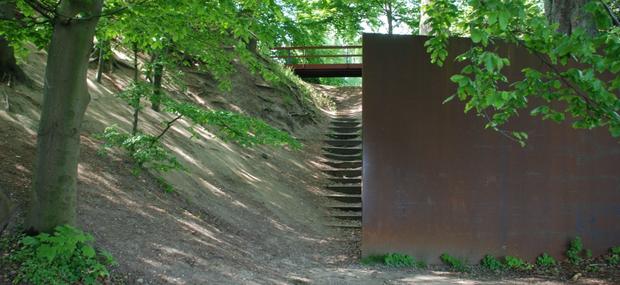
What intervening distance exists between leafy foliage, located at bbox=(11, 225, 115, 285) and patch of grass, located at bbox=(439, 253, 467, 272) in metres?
5.09

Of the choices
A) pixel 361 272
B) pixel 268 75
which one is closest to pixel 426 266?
pixel 361 272

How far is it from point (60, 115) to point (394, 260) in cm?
517

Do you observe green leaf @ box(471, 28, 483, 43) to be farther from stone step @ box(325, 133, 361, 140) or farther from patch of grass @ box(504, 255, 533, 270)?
stone step @ box(325, 133, 361, 140)

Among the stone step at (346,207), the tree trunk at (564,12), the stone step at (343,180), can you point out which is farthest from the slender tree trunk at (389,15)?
the tree trunk at (564,12)

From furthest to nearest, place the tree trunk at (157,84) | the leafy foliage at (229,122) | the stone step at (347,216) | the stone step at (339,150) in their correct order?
the stone step at (339,150), the stone step at (347,216), the tree trunk at (157,84), the leafy foliage at (229,122)

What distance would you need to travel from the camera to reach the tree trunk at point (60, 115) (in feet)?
14.9

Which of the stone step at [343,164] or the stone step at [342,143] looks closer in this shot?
the stone step at [343,164]

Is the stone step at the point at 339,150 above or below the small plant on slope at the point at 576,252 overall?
above

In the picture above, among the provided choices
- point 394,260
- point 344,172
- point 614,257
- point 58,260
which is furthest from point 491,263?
point 58,260

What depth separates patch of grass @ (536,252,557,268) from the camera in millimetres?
8016

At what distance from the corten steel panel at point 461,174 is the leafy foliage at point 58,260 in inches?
169

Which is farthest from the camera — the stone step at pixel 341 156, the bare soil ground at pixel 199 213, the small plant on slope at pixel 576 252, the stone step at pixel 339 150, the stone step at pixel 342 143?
the stone step at pixel 342 143

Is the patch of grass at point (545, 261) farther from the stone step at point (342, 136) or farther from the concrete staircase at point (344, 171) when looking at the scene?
the stone step at point (342, 136)

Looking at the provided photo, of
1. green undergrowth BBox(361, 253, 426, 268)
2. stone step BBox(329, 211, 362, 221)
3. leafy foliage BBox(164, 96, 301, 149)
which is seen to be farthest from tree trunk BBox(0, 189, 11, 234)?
stone step BBox(329, 211, 362, 221)
